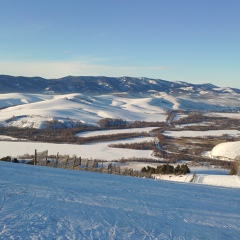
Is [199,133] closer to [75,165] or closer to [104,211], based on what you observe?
[75,165]

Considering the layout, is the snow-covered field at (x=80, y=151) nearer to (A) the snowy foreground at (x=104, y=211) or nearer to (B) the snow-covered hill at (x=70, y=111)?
(B) the snow-covered hill at (x=70, y=111)

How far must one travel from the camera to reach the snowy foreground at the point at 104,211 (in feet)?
18.5

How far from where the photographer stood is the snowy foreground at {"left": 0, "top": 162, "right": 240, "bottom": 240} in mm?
5645

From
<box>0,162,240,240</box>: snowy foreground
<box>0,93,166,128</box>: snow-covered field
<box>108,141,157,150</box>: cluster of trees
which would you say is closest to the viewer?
<box>0,162,240,240</box>: snowy foreground

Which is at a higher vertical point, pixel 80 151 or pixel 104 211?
pixel 104 211

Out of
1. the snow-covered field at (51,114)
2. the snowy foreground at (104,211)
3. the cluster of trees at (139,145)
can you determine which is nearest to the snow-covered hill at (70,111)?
the snow-covered field at (51,114)

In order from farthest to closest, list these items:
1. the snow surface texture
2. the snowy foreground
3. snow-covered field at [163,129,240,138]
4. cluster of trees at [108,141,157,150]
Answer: snow-covered field at [163,129,240,138] < cluster of trees at [108,141,157,150] < the snow surface texture < the snowy foreground

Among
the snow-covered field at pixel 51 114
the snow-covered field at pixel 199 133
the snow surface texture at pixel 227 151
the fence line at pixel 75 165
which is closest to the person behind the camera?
the fence line at pixel 75 165

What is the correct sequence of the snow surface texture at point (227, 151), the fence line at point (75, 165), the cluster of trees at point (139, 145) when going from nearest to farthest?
the fence line at point (75, 165) → the snow surface texture at point (227, 151) → the cluster of trees at point (139, 145)

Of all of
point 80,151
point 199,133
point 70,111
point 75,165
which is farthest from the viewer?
point 70,111

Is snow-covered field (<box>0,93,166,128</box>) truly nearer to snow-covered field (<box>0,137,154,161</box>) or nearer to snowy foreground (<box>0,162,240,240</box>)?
snow-covered field (<box>0,137,154,161</box>)

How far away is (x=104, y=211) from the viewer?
22.7 ft

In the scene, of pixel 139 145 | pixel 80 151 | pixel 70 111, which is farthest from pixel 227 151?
pixel 70 111

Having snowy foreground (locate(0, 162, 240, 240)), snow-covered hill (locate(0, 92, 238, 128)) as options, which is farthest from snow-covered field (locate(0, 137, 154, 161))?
snowy foreground (locate(0, 162, 240, 240))
